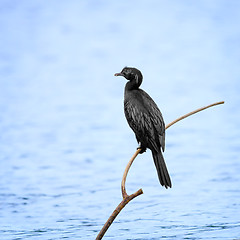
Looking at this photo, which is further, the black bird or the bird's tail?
the black bird

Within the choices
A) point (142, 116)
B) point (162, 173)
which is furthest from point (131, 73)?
point (162, 173)

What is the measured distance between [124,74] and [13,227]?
3.91 metres

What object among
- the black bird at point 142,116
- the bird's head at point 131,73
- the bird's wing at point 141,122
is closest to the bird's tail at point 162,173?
the black bird at point 142,116

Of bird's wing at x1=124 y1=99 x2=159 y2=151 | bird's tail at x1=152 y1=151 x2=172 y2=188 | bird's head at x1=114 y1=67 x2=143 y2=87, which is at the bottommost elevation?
bird's tail at x1=152 y1=151 x2=172 y2=188

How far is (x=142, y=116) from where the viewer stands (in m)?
4.50

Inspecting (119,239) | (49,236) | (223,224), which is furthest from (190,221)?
(49,236)

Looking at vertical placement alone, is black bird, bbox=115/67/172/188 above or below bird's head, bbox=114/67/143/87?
below

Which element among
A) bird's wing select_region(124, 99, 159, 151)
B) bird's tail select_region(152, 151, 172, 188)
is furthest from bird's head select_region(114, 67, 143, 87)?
bird's tail select_region(152, 151, 172, 188)

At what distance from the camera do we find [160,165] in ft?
13.8

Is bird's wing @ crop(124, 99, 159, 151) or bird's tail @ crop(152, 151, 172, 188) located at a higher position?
bird's wing @ crop(124, 99, 159, 151)

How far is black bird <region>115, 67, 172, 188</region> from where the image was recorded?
14.5 feet

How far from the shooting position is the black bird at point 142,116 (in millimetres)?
4414

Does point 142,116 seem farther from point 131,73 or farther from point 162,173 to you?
point 162,173

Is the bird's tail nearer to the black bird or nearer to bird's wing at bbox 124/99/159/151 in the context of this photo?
the black bird
